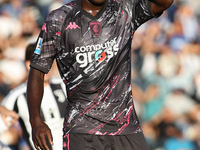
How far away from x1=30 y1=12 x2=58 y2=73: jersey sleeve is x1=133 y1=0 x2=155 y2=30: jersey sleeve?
0.48 meters

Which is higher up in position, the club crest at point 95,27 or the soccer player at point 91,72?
the club crest at point 95,27

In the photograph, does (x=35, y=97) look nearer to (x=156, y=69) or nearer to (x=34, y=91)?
(x=34, y=91)

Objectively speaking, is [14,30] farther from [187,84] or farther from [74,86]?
[74,86]

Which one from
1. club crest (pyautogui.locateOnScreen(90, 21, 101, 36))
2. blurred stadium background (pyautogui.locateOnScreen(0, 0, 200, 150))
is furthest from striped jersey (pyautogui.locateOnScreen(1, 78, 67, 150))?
club crest (pyautogui.locateOnScreen(90, 21, 101, 36))

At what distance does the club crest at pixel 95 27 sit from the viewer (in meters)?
1.90

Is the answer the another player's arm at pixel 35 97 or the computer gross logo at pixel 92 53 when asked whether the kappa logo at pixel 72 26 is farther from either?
the another player's arm at pixel 35 97

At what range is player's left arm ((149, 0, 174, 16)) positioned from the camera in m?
1.81

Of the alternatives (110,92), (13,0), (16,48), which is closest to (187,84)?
(16,48)

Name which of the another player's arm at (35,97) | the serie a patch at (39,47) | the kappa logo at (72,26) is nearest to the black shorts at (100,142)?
the another player's arm at (35,97)

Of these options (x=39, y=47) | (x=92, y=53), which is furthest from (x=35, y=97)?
(x=92, y=53)

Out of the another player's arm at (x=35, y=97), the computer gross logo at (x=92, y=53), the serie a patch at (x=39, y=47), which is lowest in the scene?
the another player's arm at (x=35, y=97)

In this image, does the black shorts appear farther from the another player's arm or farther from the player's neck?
the player's neck

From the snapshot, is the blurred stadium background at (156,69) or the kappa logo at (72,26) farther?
the blurred stadium background at (156,69)

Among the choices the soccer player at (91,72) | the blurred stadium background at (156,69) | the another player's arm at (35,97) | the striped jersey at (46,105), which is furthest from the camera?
the blurred stadium background at (156,69)
